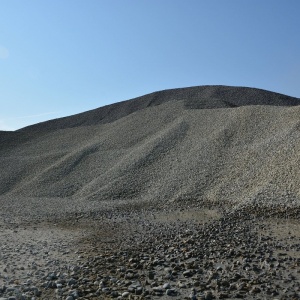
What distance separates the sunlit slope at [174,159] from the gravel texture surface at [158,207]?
0.37ft

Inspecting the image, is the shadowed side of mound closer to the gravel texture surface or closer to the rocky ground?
the gravel texture surface

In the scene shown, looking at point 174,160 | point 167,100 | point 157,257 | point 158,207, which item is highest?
point 167,100

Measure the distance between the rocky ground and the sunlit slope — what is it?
4.30 meters

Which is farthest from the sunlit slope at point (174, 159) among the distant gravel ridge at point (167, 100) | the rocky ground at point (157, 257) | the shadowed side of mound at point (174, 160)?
the distant gravel ridge at point (167, 100)

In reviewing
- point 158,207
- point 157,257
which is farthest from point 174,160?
point 157,257

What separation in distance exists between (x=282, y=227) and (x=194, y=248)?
14.7 ft

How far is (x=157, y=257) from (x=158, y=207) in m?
10.1

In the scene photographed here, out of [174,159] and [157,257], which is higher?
[174,159]

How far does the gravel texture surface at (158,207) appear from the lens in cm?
839

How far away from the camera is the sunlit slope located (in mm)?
21375

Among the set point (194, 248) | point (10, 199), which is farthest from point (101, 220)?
point (10, 199)

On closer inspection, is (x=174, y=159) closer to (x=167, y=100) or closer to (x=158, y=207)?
(x=158, y=207)

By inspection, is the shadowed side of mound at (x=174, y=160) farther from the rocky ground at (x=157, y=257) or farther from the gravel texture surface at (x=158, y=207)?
the rocky ground at (x=157, y=257)

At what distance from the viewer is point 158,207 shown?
800 inches
